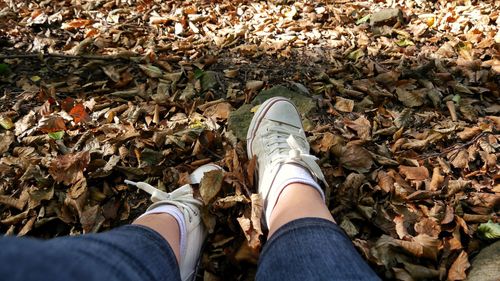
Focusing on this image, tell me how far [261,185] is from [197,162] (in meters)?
0.38

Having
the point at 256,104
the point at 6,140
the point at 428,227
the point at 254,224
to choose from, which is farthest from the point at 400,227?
the point at 6,140

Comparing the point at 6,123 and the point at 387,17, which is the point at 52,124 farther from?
the point at 387,17

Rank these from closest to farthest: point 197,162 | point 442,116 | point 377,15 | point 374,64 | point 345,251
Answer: point 345,251 → point 197,162 → point 442,116 → point 374,64 → point 377,15

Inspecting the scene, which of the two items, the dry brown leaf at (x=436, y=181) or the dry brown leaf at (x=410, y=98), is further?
the dry brown leaf at (x=410, y=98)

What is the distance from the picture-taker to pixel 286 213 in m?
1.40

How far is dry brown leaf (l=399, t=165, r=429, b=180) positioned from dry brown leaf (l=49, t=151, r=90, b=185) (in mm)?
1545

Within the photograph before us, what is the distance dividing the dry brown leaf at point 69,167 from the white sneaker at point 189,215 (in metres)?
0.30

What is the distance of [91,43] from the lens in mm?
2686

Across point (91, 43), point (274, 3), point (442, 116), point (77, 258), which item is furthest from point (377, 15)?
point (77, 258)

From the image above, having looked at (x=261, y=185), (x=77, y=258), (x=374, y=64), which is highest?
(x=77, y=258)

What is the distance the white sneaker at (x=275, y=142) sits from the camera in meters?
1.72

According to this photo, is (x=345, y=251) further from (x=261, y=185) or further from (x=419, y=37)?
(x=419, y=37)

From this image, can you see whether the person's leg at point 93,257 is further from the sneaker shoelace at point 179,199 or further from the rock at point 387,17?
the rock at point 387,17

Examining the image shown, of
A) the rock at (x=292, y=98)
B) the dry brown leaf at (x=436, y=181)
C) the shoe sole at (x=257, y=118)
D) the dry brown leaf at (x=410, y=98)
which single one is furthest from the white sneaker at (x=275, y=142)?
the dry brown leaf at (x=410, y=98)
